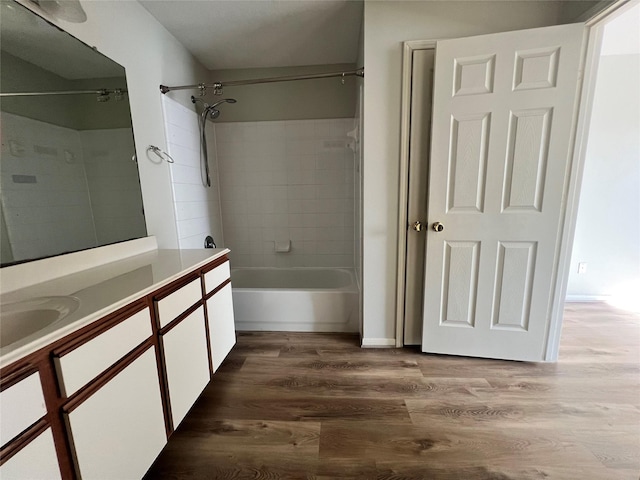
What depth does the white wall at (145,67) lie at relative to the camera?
1.47 meters

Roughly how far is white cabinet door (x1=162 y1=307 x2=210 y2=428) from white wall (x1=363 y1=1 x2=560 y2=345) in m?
1.17

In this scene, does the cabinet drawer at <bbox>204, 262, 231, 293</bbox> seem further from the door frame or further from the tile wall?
the door frame

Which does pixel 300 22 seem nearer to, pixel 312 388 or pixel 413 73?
pixel 413 73

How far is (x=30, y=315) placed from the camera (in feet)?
2.91

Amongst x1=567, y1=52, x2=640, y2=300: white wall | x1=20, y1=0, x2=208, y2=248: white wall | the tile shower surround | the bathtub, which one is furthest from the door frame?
x1=20, y1=0, x2=208, y2=248: white wall

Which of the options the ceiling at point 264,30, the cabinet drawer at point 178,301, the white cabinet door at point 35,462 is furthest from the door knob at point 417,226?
the white cabinet door at point 35,462

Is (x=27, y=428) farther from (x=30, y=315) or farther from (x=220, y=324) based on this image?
(x=220, y=324)

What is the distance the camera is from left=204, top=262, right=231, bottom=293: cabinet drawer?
4.97ft

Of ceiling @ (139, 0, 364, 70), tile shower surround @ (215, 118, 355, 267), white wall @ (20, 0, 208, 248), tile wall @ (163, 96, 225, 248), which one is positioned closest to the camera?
white wall @ (20, 0, 208, 248)

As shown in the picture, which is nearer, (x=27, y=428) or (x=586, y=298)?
(x=27, y=428)

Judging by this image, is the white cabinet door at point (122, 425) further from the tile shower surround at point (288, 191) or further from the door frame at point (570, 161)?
the tile shower surround at point (288, 191)

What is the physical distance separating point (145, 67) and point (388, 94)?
1.64 m

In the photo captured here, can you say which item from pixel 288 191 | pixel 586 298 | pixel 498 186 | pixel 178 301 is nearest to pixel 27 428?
pixel 178 301

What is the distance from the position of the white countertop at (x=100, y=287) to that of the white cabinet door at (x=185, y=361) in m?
0.26
